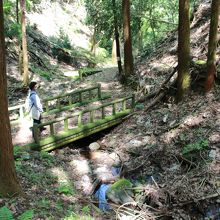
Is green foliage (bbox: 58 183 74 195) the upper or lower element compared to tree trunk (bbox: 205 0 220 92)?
lower

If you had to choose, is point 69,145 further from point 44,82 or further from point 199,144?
point 44,82

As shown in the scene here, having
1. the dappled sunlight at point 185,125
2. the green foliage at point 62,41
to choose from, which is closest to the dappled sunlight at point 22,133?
the dappled sunlight at point 185,125

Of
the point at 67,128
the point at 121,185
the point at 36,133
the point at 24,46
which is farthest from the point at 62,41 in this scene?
the point at 121,185

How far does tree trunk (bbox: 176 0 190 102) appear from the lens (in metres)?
12.8

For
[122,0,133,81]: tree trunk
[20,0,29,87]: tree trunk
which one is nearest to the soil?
[122,0,133,81]: tree trunk

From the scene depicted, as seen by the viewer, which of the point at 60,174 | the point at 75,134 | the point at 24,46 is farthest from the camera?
the point at 24,46

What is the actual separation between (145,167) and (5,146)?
564 cm

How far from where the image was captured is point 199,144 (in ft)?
34.4

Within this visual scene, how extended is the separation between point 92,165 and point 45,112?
4.03 meters

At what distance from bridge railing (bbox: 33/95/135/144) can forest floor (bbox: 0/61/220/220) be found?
0.63m

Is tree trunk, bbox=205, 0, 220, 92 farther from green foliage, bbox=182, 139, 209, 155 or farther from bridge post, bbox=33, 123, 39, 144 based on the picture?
bridge post, bbox=33, 123, 39, 144

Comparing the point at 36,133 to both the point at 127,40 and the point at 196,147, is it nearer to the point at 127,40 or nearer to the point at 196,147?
the point at 196,147

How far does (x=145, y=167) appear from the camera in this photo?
431 inches

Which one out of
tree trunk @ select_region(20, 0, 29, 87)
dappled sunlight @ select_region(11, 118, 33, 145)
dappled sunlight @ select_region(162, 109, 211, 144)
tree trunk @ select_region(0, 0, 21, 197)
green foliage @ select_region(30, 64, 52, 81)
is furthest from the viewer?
green foliage @ select_region(30, 64, 52, 81)
